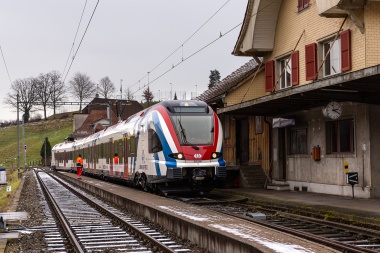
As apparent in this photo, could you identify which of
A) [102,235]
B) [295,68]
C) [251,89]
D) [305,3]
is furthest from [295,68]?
[102,235]

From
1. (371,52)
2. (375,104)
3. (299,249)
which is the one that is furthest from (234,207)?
(299,249)

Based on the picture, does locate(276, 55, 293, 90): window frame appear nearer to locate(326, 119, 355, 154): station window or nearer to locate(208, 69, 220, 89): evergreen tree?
locate(326, 119, 355, 154): station window

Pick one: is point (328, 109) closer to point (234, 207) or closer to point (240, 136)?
point (234, 207)

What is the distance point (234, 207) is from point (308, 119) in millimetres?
5612

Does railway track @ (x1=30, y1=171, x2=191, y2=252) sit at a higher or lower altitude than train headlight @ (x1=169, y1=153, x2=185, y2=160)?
lower

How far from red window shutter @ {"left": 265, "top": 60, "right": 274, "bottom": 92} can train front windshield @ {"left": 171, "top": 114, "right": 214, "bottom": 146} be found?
19.2 ft

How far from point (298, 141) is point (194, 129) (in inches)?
210

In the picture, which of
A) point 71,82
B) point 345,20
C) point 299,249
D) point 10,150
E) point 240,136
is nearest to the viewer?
point 299,249

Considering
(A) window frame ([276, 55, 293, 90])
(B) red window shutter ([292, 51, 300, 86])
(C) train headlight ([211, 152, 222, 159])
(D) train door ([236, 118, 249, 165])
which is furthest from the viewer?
(D) train door ([236, 118, 249, 165])

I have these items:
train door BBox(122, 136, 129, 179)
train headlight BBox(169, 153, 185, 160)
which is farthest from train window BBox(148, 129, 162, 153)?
train door BBox(122, 136, 129, 179)

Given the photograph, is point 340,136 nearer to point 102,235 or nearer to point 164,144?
point 164,144

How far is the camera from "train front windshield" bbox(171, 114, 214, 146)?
1844cm

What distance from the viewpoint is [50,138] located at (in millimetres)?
122438

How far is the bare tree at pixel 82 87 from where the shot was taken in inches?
5236
